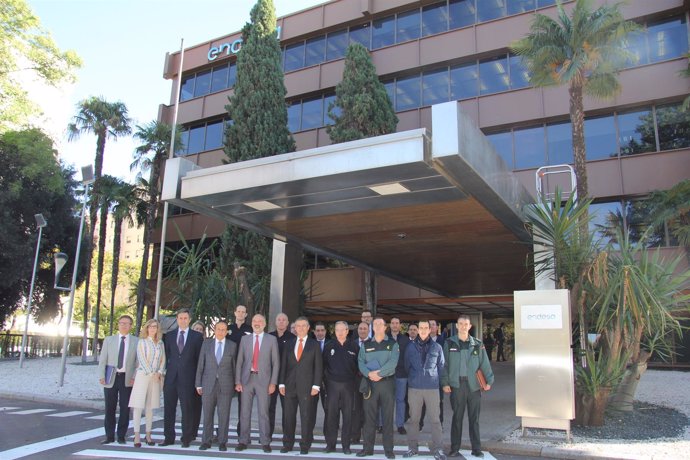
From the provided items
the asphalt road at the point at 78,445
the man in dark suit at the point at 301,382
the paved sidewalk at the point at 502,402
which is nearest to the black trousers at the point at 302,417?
the man in dark suit at the point at 301,382

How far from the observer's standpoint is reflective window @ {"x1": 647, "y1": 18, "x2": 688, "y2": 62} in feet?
63.5

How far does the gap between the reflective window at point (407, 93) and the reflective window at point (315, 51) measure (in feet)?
14.2

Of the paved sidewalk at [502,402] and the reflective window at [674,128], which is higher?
the reflective window at [674,128]

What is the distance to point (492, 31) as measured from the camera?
22.4 metres

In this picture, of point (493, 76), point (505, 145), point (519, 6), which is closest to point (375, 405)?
point (505, 145)

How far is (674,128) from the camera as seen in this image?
19.0 meters

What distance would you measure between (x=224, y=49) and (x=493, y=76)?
14172mm

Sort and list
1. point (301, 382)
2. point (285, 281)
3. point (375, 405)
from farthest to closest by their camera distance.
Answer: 1. point (285, 281)
2. point (301, 382)
3. point (375, 405)

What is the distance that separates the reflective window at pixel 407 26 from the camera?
2420cm

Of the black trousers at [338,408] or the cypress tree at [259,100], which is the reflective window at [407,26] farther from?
the black trousers at [338,408]

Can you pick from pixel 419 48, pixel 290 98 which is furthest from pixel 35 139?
pixel 419 48

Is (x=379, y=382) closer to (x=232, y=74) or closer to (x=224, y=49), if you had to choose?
(x=232, y=74)

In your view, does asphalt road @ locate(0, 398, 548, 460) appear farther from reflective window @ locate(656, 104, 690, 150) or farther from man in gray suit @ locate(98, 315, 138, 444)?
reflective window @ locate(656, 104, 690, 150)

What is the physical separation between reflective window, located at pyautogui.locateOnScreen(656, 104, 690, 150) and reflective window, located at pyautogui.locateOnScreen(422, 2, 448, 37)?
9.36 metres
